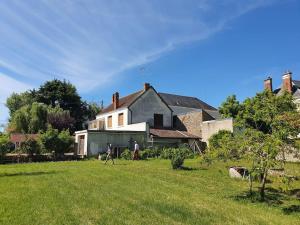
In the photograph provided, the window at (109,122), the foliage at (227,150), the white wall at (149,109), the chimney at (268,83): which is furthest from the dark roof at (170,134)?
the foliage at (227,150)

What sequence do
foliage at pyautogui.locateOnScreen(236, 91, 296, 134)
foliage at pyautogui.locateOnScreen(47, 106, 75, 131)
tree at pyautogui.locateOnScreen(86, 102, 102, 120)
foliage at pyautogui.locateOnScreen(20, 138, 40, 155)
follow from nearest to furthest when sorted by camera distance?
1. foliage at pyautogui.locateOnScreen(236, 91, 296, 134)
2. foliage at pyautogui.locateOnScreen(20, 138, 40, 155)
3. foliage at pyautogui.locateOnScreen(47, 106, 75, 131)
4. tree at pyautogui.locateOnScreen(86, 102, 102, 120)

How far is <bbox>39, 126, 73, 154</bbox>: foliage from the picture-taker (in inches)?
1199

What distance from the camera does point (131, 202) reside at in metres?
10.8

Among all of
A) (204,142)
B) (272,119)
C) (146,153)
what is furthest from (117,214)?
(204,142)

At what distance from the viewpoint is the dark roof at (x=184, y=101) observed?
4969cm

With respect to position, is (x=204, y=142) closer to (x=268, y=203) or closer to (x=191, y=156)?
(x=191, y=156)

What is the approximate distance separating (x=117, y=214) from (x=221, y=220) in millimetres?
2826

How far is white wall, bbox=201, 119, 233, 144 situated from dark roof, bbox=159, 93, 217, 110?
12.2 m

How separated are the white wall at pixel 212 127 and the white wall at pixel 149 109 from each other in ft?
23.6

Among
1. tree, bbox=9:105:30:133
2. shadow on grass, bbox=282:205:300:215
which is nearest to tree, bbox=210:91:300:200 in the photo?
shadow on grass, bbox=282:205:300:215

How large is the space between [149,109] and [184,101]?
1083 centimetres

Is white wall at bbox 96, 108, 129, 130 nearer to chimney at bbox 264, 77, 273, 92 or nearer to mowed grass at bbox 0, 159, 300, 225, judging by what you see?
chimney at bbox 264, 77, 273, 92

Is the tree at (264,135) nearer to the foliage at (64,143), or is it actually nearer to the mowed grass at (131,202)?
the mowed grass at (131,202)

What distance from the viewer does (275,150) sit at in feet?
33.8
